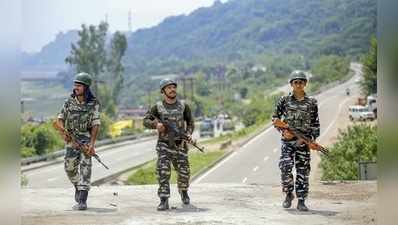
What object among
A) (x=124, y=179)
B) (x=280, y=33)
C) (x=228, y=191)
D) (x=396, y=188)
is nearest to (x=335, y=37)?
(x=280, y=33)

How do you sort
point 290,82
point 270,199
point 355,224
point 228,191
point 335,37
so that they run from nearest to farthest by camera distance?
point 355,224 → point 290,82 → point 270,199 → point 228,191 → point 335,37

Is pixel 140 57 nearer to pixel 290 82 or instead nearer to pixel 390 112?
pixel 290 82

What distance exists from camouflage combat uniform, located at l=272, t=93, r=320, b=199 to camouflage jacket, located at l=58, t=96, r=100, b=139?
92.6 inches

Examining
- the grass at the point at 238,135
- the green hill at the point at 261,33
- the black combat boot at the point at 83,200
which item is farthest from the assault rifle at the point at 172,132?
the grass at the point at 238,135

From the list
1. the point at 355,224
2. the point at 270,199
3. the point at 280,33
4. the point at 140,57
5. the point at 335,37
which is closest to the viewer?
the point at 355,224

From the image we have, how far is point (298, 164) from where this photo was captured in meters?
8.16

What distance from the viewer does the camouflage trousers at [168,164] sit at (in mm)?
8227

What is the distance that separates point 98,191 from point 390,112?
6.00 metres

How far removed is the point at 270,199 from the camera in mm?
9125

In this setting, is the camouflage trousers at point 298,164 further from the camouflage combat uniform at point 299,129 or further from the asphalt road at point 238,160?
the asphalt road at point 238,160

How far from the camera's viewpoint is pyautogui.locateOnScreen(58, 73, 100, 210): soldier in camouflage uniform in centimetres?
820

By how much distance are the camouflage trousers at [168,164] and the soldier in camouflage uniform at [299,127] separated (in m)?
1.26

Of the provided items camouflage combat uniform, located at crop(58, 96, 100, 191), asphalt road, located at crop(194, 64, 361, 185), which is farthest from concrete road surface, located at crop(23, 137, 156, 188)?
camouflage combat uniform, located at crop(58, 96, 100, 191)

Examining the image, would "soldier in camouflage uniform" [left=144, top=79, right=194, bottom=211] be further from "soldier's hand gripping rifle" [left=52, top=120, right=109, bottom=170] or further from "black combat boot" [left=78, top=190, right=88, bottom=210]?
"black combat boot" [left=78, top=190, right=88, bottom=210]
